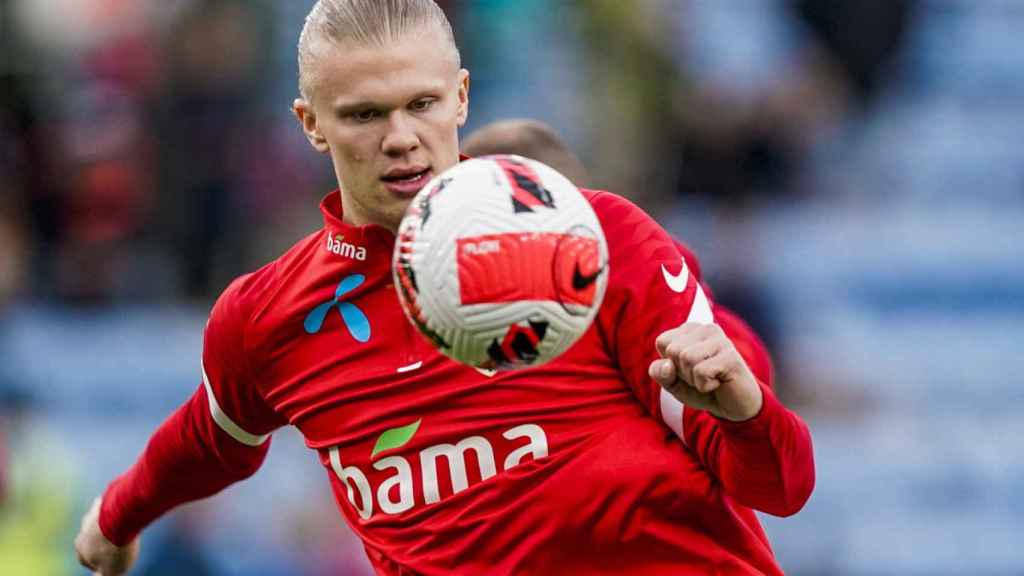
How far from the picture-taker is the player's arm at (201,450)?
15.0 feet

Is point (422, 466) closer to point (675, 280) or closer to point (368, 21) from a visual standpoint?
point (675, 280)

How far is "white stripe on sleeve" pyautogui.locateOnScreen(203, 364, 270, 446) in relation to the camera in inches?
187

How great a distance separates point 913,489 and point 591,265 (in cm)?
750

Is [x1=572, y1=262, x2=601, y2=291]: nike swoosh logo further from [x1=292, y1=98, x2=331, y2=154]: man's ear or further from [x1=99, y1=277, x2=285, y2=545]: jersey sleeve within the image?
[x1=99, y1=277, x2=285, y2=545]: jersey sleeve

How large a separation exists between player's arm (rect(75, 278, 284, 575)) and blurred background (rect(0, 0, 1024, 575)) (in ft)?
14.0

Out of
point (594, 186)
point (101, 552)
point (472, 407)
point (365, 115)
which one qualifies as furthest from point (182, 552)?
point (365, 115)

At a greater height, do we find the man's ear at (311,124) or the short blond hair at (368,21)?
the short blond hair at (368,21)

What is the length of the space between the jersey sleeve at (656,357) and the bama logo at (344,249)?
0.61 metres

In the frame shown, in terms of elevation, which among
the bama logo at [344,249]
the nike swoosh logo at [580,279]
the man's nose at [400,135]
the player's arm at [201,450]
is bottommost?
the player's arm at [201,450]

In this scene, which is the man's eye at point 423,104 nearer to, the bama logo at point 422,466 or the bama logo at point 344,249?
the bama logo at point 344,249

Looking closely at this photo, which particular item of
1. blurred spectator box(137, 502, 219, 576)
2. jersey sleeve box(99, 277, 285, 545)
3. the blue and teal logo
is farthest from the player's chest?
blurred spectator box(137, 502, 219, 576)

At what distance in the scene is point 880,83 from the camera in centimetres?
1238

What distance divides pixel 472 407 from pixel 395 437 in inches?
8.9

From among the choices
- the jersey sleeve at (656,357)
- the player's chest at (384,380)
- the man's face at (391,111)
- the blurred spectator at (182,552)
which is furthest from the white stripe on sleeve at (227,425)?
the blurred spectator at (182,552)
